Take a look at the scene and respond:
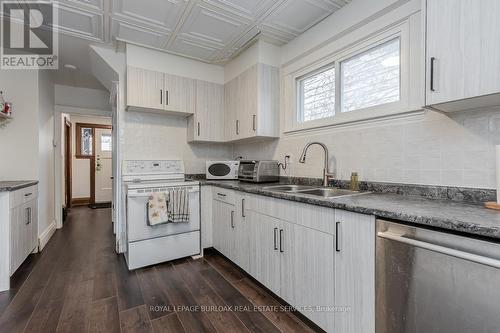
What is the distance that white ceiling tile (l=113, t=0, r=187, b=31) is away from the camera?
6.66 feet

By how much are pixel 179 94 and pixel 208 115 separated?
0.45 meters

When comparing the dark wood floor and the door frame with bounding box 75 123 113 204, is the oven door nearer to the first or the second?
the dark wood floor

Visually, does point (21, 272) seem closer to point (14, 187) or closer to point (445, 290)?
point (14, 187)

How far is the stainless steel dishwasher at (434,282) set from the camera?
87 cm

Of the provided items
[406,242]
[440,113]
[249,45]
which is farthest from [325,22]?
[406,242]

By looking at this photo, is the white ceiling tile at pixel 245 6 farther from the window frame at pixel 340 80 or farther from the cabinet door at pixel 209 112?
the cabinet door at pixel 209 112

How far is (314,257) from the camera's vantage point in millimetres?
1514

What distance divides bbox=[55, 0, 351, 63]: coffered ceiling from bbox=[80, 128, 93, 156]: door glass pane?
4.19 meters

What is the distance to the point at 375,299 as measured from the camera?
119cm

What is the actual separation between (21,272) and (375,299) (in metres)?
3.04

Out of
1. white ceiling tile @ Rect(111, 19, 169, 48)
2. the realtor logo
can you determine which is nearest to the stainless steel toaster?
white ceiling tile @ Rect(111, 19, 169, 48)

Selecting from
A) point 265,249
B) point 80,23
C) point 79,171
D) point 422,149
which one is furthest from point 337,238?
point 79,171

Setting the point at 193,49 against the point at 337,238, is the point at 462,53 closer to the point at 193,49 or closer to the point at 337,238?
the point at 337,238

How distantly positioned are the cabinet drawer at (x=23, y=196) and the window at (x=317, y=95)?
2781 mm
